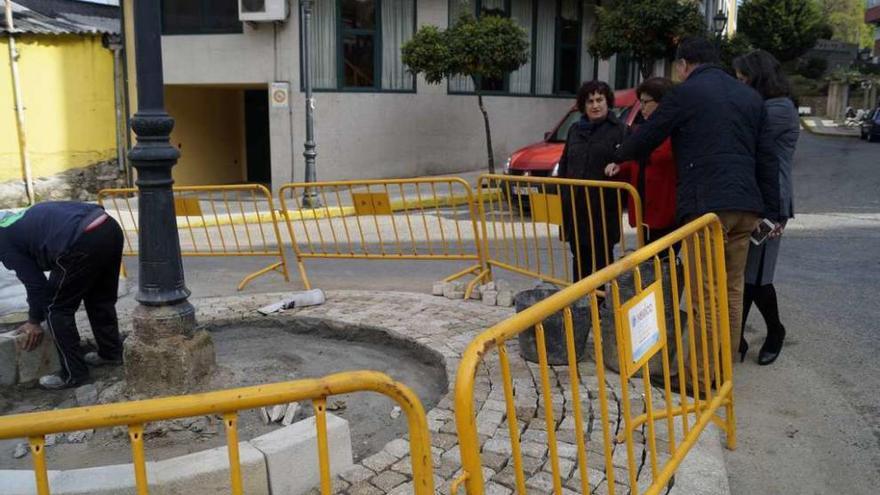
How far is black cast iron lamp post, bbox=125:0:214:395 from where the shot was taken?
13.3 ft

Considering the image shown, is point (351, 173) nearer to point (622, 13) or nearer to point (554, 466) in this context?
point (622, 13)

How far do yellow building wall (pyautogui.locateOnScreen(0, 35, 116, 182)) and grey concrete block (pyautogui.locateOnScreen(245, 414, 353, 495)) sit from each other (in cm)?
1382

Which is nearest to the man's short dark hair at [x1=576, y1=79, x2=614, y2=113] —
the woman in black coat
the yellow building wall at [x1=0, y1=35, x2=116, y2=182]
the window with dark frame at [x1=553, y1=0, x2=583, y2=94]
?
the woman in black coat

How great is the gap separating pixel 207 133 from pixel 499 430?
1587 centimetres

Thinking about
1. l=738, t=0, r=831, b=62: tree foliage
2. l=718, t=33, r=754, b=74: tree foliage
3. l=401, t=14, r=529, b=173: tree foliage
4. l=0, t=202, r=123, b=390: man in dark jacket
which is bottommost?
l=0, t=202, r=123, b=390: man in dark jacket

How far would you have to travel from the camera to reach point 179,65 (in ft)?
52.3

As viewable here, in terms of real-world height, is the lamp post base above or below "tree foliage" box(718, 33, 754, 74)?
below

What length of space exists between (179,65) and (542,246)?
35.3 feet

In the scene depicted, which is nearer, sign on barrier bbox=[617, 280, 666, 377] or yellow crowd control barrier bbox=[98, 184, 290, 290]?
sign on barrier bbox=[617, 280, 666, 377]

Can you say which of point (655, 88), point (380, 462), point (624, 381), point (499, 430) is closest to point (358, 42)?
point (655, 88)

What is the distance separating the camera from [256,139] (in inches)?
737

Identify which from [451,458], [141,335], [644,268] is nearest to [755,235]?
[644,268]

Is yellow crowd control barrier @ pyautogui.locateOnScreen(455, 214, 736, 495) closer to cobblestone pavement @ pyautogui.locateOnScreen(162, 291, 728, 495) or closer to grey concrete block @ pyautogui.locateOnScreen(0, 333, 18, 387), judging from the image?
cobblestone pavement @ pyautogui.locateOnScreen(162, 291, 728, 495)

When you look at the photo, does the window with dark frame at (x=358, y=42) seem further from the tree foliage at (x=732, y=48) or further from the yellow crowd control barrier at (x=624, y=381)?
the yellow crowd control barrier at (x=624, y=381)
